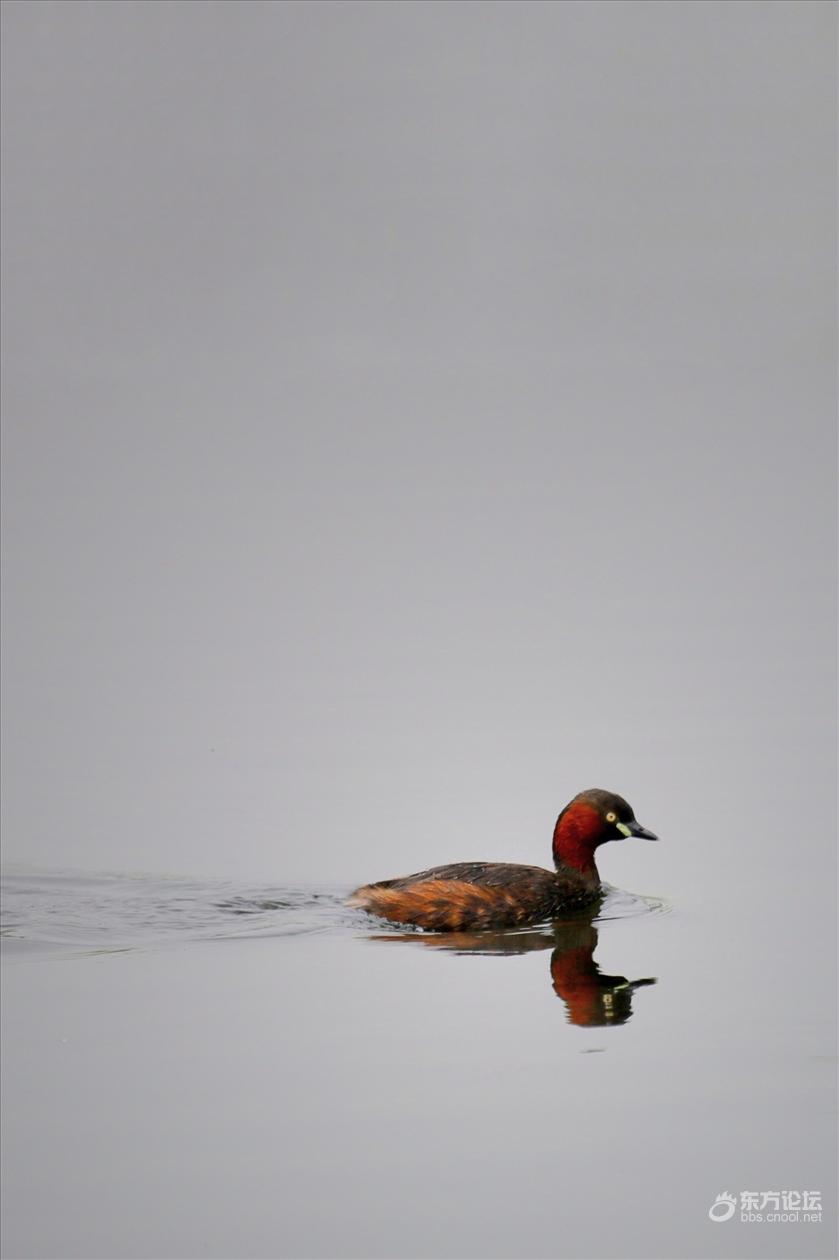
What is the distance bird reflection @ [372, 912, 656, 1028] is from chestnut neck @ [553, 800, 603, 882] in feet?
1.20

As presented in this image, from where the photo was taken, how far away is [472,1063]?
6.77 meters

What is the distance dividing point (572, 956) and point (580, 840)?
4.47ft

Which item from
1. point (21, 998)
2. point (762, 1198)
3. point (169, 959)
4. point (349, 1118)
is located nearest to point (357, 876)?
point (169, 959)

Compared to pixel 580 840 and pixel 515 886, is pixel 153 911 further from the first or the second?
pixel 580 840

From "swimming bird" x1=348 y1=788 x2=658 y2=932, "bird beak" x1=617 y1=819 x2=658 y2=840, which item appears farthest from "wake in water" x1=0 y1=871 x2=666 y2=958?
"bird beak" x1=617 y1=819 x2=658 y2=840

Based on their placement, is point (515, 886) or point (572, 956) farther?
point (515, 886)

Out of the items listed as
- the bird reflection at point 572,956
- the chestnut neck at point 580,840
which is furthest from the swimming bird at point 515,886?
the bird reflection at point 572,956

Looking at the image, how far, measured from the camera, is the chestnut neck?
9766 mm

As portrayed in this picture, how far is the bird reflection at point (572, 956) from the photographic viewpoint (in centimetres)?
741

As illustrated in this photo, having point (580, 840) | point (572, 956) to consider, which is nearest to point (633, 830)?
point (580, 840)

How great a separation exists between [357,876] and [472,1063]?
3070 millimetres

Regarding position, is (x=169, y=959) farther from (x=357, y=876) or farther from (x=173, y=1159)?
(x=173, y=1159)

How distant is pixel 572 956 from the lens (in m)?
8.48

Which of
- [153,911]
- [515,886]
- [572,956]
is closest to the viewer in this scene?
[572,956]
